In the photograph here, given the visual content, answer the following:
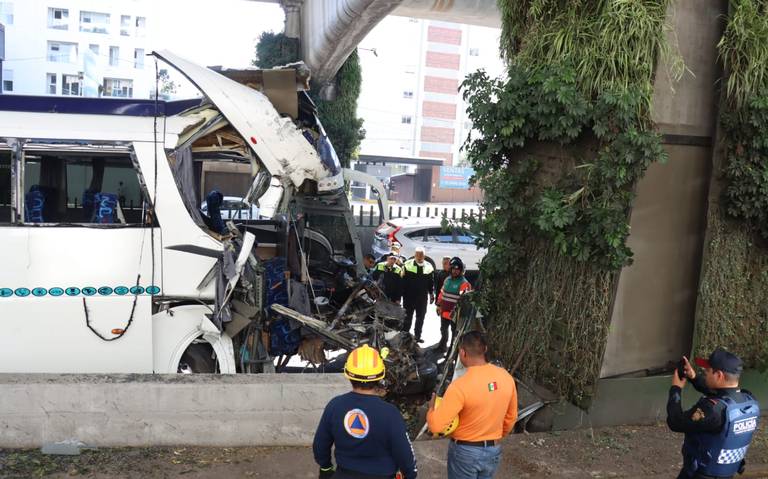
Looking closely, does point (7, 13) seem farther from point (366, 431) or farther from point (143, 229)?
point (366, 431)

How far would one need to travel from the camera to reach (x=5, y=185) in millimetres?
6195

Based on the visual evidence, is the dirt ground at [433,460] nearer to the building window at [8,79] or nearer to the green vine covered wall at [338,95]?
the green vine covered wall at [338,95]

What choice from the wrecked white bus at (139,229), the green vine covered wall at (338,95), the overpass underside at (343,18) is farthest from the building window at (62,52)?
the wrecked white bus at (139,229)

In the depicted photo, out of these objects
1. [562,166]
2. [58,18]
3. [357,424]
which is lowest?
[357,424]

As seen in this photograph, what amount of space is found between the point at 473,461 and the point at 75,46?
75.3 meters

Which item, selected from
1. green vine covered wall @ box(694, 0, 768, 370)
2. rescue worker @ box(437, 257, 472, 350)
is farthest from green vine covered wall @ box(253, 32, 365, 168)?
green vine covered wall @ box(694, 0, 768, 370)

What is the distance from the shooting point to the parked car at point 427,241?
55.6 feet

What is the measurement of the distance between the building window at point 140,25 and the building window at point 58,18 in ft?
22.4

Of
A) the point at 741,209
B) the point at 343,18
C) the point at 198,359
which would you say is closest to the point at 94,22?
the point at 343,18

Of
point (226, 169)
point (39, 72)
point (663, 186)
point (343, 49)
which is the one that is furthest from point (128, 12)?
point (663, 186)

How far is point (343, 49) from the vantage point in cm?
1658

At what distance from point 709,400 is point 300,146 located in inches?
169

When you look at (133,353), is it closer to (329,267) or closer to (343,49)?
(329,267)

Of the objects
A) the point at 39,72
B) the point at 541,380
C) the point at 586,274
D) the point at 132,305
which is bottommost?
the point at 541,380
